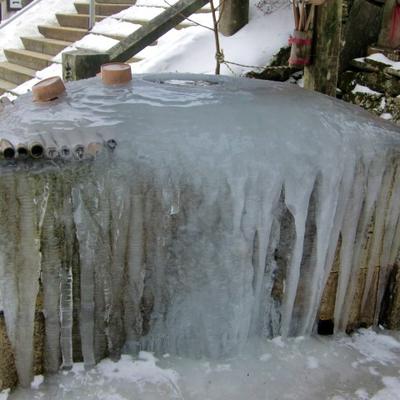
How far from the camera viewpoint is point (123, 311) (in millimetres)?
3330

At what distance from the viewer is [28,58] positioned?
28.0 feet

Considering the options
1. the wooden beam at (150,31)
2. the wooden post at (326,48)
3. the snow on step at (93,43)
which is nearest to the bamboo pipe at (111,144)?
the wooden beam at (150,31)

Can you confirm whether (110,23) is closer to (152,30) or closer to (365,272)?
(152,30)

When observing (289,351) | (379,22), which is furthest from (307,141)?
(379,22)

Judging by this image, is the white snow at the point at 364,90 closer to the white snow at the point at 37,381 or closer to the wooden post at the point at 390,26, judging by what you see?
the wooden post at the point at 390,26

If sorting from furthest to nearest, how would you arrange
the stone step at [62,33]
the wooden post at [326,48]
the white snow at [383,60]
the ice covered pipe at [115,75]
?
the stone step at [62,33]
the white snow at [383,60]
the wooden post at [326,48]
the ice covered pipe at [115,75]

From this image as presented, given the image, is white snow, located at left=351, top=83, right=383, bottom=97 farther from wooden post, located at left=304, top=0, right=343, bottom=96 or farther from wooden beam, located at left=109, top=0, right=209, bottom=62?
wooden beam, located at left=109, top=0, right=209, bottom=62

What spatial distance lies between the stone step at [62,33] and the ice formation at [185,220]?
5.13 m

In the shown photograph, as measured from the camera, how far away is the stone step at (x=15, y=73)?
8.12 meters

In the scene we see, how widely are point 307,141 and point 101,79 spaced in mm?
1662

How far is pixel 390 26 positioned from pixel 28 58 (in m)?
5.37

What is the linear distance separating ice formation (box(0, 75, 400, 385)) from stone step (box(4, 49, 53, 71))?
4725 millimetres

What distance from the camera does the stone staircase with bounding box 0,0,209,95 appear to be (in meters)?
8.24

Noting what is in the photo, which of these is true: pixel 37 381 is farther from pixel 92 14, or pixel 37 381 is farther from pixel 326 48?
pixel 92 14
